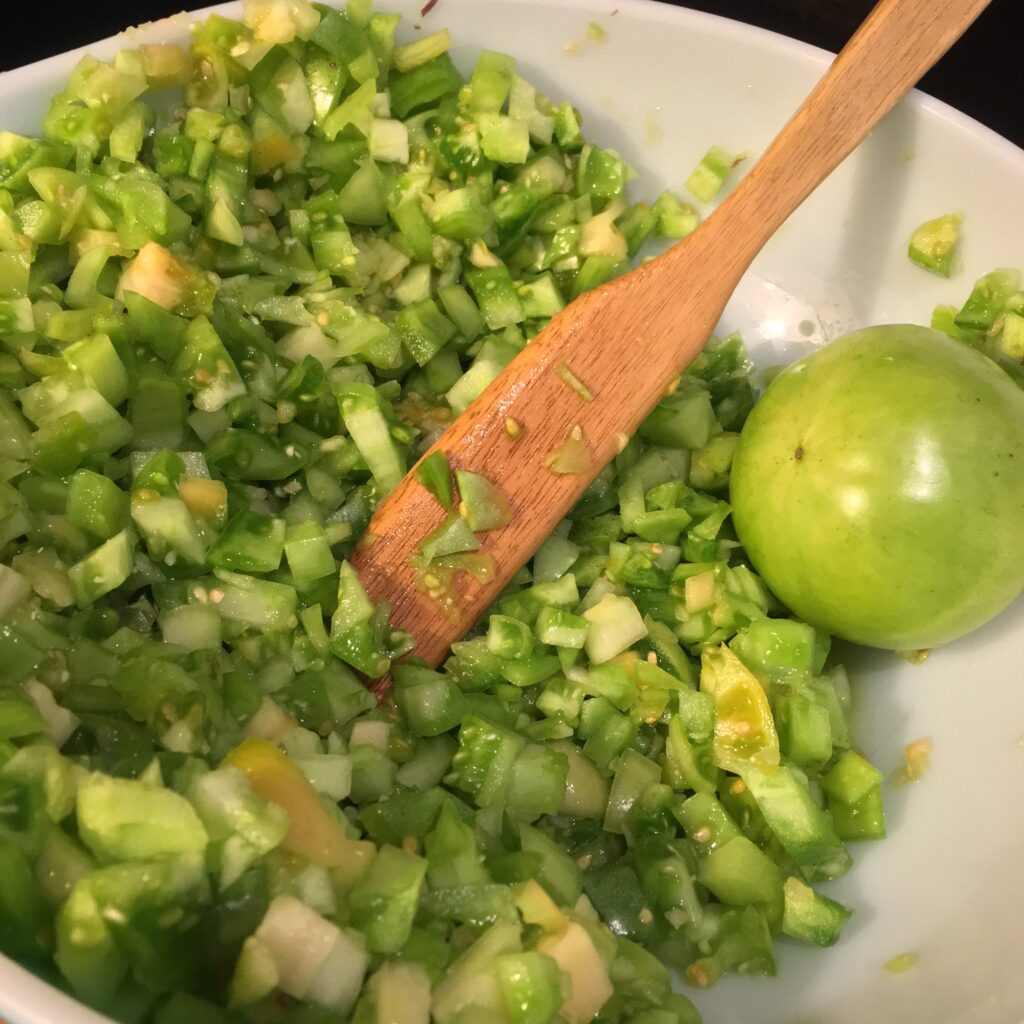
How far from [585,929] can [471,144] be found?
4.85 ft

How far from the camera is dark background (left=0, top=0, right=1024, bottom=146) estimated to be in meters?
2.43

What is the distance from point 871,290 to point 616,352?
714 millimetres

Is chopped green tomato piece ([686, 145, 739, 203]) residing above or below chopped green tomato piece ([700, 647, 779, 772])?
above

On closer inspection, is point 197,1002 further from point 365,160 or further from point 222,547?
point 365,160

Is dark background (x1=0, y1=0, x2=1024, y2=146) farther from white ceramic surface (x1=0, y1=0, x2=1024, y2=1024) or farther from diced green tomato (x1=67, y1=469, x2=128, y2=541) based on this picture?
diced green tomato (x1=67, y1=469, x2=128, y2=541)

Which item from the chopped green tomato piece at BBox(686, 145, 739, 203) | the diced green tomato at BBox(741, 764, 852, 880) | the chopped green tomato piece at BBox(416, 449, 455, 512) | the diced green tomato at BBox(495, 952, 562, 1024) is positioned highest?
the chopped green tomato piece at BBox(686, 145, 739, 203)

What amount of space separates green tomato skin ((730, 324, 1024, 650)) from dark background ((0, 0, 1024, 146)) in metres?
1.14

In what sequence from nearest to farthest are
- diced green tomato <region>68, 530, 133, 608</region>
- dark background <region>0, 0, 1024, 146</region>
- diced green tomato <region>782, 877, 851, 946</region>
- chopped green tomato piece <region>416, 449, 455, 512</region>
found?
diced green tomato <region>68, 530, 133, 608</region>
diced green tomato <region>782, 877, 851, 946</region>
chopped green tomato piece <region>416, 449, 455, 512</region>
dark background <region>0, 0, 1024, 146</region>

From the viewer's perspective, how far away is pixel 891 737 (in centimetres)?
185

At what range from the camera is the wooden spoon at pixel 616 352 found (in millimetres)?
1729

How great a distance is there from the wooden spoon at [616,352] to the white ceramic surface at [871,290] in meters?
0.20

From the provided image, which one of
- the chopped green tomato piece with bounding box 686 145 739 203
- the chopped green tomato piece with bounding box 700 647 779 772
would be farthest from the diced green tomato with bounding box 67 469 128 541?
the chopped green tomato piece with bounding box 686 145 739 203

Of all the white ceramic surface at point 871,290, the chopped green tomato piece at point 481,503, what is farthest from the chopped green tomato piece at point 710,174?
the chopped green tomato piece at point 481,503

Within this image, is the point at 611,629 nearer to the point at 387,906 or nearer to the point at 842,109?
the point at 387,906
